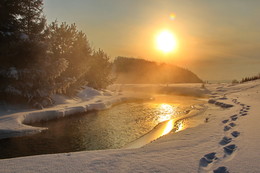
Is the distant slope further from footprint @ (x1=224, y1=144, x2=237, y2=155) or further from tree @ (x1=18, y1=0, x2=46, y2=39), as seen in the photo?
footprint @ (x1=224, y1=144, x2=237, y2=155)

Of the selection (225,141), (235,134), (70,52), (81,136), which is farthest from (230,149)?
(70,52)

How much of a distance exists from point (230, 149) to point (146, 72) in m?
65.9

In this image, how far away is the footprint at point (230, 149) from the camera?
4.94m

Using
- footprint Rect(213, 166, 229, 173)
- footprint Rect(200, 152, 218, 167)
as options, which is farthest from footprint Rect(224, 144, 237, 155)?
footprint Rect(213, 166, 229, 173)

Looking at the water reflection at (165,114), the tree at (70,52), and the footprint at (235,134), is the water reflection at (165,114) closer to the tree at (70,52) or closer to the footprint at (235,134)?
the footprint at (235,134)

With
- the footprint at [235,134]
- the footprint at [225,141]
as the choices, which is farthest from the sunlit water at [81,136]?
the footprint at [225,141]

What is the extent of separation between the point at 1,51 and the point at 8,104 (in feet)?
11.0

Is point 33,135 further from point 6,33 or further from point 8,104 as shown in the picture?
point 6,33

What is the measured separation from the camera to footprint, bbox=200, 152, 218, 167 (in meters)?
4.33

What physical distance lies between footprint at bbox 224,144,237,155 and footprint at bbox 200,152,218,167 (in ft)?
1.18

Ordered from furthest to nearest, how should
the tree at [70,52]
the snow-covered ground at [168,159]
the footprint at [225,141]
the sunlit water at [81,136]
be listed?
1. the tree at [70,52]
2. the sunlit water at [81,136]
3. the footprint at [225,141]
4. the snow-covered ground at [168,159]

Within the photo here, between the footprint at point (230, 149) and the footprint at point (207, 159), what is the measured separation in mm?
359

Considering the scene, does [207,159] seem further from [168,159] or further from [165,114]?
[165,114]

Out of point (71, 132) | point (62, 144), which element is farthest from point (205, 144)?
point (71, 132)
